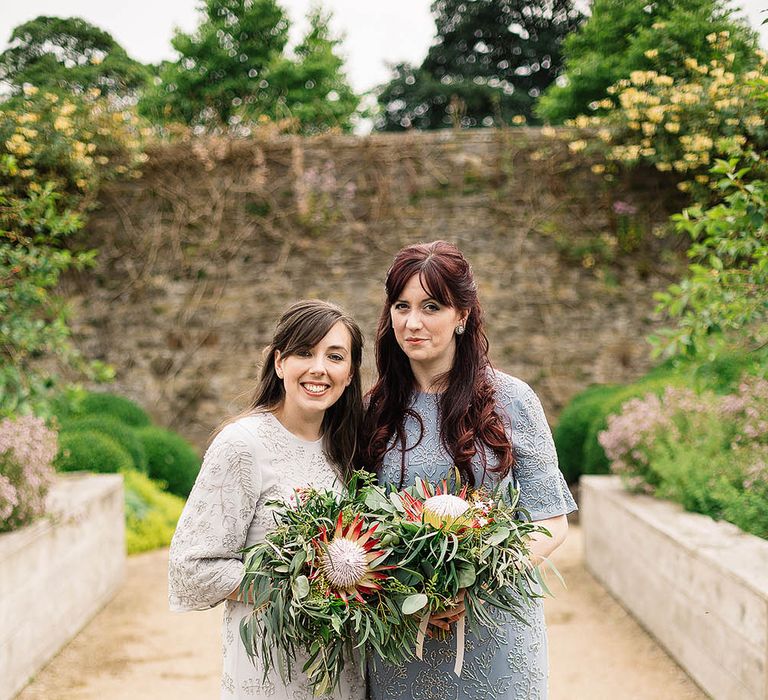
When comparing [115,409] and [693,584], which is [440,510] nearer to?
[693,584]

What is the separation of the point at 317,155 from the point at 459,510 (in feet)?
22.1

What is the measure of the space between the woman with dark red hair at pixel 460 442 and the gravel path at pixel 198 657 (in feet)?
6.17

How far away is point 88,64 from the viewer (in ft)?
24.0

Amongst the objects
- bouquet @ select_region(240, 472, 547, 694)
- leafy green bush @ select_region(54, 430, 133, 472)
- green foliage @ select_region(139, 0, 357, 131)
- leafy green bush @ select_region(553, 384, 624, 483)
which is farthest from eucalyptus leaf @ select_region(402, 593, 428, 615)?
green foliage @ select_region(139, 0, 357, 131)

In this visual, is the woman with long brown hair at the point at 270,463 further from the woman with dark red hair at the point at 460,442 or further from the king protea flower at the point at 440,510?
the king protea flower at the point at 440,510

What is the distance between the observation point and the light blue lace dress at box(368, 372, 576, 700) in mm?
1978

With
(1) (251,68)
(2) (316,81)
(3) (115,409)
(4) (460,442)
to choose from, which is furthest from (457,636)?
(2) (316,81)

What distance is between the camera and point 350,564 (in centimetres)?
157

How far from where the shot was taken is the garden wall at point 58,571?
357 cm

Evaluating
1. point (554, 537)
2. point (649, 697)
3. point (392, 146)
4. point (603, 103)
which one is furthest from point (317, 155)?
point (554, 537)

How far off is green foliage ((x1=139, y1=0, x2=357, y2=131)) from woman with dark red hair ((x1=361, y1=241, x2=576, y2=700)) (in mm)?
9186

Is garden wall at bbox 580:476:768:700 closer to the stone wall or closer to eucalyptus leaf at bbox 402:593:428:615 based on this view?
eucalyptus leaf at bbox 402:593:428:615

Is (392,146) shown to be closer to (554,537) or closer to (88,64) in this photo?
(88,64)

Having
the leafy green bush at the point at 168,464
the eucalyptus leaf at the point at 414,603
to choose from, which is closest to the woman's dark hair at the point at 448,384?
the eucalyptus leaf at the point at 414,603
